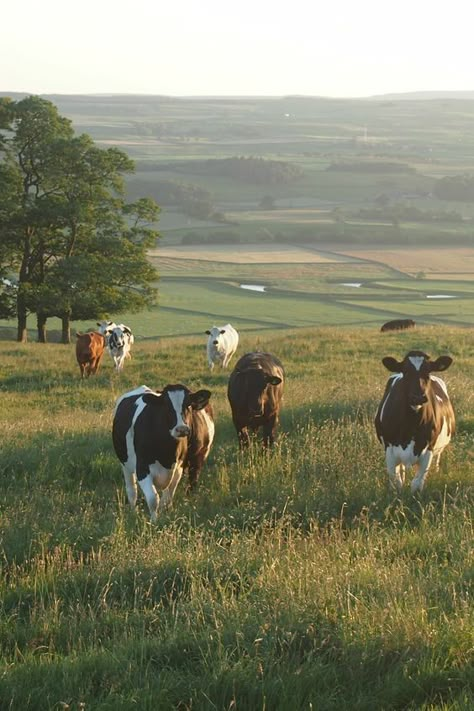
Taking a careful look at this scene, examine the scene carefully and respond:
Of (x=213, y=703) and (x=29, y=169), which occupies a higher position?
(x=29, y=169)

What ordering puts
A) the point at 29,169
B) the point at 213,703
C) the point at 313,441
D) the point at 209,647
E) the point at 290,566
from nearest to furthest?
1. the point at 213,703
2. the point at 209,647
3. the point at 290,566
4. the point at 313,441
5. the point at 29,169

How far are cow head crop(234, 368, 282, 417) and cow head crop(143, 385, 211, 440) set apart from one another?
2.37 m

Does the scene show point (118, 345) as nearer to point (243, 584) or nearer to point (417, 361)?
point (417, 361)

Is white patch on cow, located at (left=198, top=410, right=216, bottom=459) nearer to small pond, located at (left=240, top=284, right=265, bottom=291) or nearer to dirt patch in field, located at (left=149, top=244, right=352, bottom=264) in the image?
small pond, located at (left=240, top=284, right=265, bottom=291)

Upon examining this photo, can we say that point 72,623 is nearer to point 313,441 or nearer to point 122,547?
point 122,547

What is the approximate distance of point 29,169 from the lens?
127 feet

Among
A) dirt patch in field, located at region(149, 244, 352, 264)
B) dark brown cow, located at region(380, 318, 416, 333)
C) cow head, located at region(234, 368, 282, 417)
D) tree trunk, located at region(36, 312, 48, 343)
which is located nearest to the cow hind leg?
cow head, located at region(234, 368, 282, 417)

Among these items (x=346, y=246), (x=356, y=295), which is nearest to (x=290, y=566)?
(x=356, y=295)

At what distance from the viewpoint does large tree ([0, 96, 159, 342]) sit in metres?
37.6

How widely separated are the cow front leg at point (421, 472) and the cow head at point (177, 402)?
2.49 meters

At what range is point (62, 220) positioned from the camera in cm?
3859

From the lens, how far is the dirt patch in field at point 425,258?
82875 millimetres

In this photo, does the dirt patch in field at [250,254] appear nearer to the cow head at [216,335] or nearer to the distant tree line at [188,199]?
the distant tree line at [188,199]

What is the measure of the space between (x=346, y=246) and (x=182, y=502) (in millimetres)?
93591
